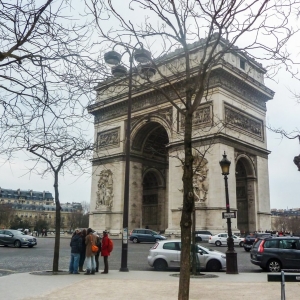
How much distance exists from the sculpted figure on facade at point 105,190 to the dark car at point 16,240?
10.8 meters

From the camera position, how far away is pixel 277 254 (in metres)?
15.3

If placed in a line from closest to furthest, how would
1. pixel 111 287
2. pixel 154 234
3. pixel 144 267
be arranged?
pixel 111 287
pixel 144 267
pixel 154 234

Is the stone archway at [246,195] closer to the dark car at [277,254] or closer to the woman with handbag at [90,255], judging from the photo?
the dark car at [277,254]

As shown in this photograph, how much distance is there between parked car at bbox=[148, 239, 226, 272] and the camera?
1532cm

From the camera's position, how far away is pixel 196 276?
43.8 feet

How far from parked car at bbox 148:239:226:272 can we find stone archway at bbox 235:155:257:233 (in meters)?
19.6

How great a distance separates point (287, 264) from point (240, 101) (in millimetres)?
21105

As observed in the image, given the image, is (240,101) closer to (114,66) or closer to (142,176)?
(142,176)

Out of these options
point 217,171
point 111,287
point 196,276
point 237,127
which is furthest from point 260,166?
point 111,287

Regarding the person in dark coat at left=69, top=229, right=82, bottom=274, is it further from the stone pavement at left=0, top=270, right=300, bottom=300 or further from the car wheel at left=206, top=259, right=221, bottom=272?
the car wheel at left=206, top=259, right=221, bottom=272

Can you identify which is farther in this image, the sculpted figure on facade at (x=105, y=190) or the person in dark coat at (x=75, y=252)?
the sculpted figure on facade at (x=105, y=190)

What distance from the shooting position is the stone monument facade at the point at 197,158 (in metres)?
31.0

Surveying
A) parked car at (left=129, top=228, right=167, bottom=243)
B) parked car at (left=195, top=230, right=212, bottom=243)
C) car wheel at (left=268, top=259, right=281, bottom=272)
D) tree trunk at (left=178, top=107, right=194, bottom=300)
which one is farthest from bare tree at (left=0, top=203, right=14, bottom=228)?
tree trunk at (left=178, top=107, right=194, bottom=300)

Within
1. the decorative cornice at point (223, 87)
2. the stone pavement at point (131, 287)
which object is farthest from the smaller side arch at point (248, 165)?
the stone pavement at point (131, 287)
